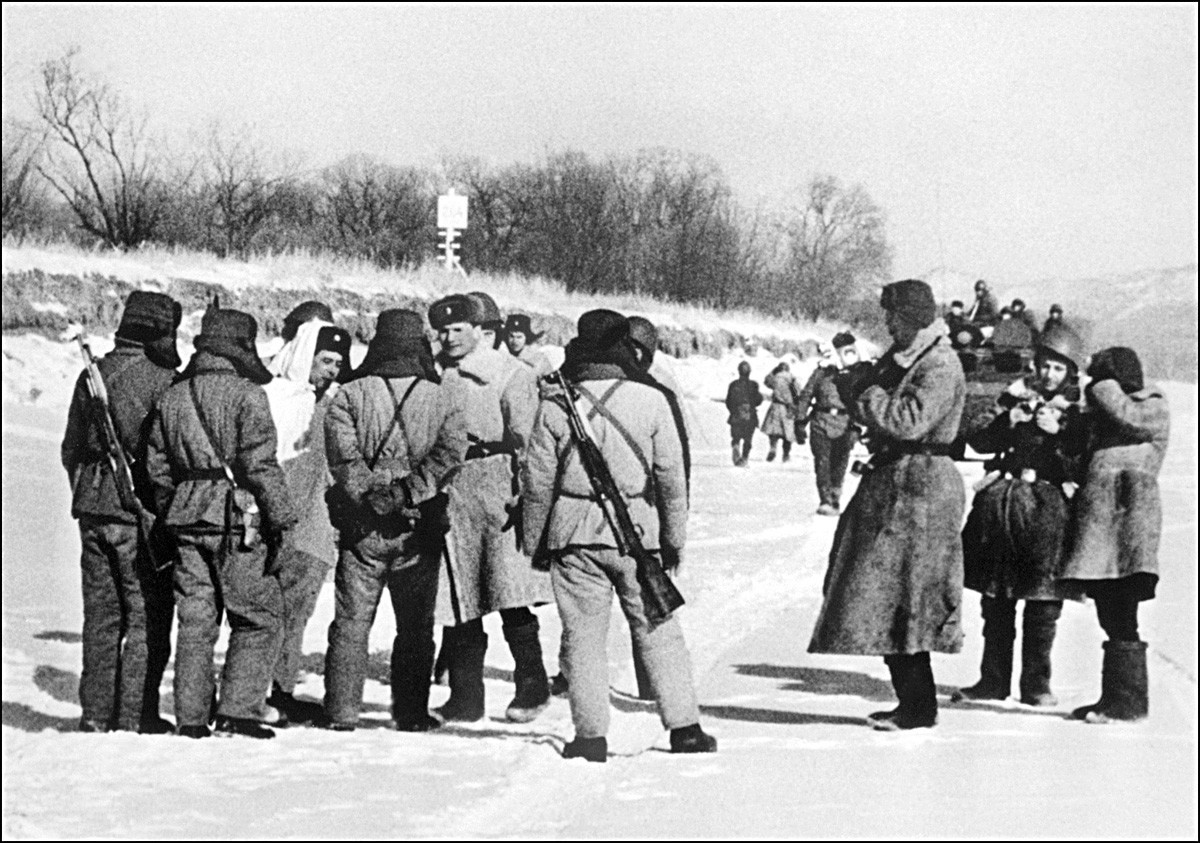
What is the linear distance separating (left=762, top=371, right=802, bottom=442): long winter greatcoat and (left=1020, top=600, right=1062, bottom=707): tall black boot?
3.71ft

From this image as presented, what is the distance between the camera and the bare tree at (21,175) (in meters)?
7.31

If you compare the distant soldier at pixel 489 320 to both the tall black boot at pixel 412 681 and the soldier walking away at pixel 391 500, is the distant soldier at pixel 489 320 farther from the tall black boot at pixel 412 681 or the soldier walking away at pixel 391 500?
the tall black boot at pixel 412 681

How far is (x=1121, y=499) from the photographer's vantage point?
22.0 ft

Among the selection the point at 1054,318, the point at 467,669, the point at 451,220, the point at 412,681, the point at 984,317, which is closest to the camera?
the point at 412,681

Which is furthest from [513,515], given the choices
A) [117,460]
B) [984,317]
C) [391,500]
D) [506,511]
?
[984,317]

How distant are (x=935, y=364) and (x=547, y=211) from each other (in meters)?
1.72

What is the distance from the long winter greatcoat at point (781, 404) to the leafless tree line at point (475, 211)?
Answer: 0.29m

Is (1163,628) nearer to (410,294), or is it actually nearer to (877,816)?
(877,816)

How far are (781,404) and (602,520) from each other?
1.78 meters

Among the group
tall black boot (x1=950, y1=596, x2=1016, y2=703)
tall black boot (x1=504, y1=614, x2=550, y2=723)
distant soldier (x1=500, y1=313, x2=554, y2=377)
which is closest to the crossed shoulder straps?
distant soldier (x1=500, y1=313, x2=554, y2=377)

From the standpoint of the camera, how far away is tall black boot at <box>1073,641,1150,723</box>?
653 cm

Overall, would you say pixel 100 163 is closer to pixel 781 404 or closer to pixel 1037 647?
pixel 781 404

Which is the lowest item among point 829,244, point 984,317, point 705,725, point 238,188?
point 705,725

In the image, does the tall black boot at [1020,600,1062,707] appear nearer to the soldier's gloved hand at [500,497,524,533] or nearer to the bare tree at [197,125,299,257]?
the soldier's gloved hand at [500,497,524,533]
